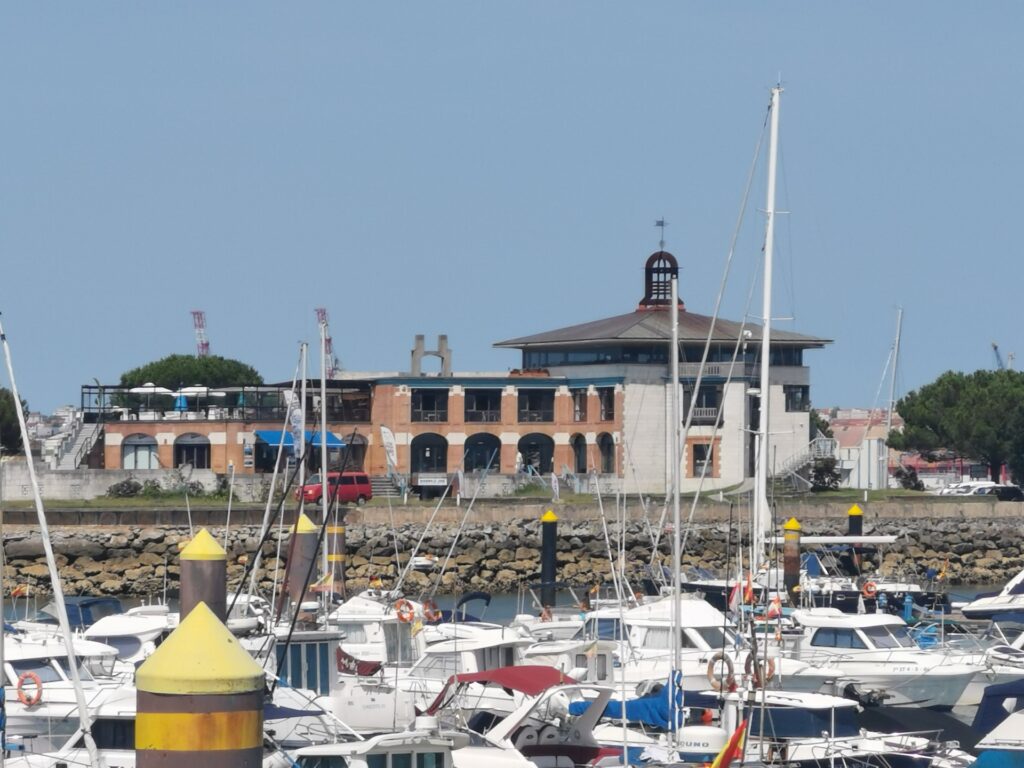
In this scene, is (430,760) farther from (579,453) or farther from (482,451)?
(579,453)

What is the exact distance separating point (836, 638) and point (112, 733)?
16.2m

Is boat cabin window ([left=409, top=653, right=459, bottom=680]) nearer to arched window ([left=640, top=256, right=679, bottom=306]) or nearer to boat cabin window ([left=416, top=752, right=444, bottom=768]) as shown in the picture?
boat cabin window ([left=416, top=752, right=444, bottom=768])

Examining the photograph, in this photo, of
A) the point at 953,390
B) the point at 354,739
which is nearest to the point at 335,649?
the point at 354,739

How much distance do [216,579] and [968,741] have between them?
48.7 feet

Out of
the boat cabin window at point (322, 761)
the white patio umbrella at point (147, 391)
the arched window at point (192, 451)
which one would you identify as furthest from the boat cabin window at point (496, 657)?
the white patio umbrella at point (147, 391)

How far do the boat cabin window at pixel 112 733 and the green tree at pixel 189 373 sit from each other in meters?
94.3

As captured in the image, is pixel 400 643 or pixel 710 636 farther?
pixel 710 636

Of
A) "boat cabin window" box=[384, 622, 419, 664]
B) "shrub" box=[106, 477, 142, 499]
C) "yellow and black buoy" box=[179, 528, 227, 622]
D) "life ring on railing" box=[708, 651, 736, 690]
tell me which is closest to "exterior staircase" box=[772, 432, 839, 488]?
"shrub" box=[106, 477, 142, 499]

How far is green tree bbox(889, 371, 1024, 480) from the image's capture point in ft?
282

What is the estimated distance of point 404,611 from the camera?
34688 millimetres

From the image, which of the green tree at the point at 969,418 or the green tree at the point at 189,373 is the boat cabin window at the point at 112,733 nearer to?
the green tree at the point at 969,418

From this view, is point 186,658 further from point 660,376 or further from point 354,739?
point 660,376

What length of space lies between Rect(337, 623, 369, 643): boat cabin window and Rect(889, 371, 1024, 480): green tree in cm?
5448

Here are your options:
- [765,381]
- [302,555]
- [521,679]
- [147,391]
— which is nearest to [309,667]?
[521,679]
